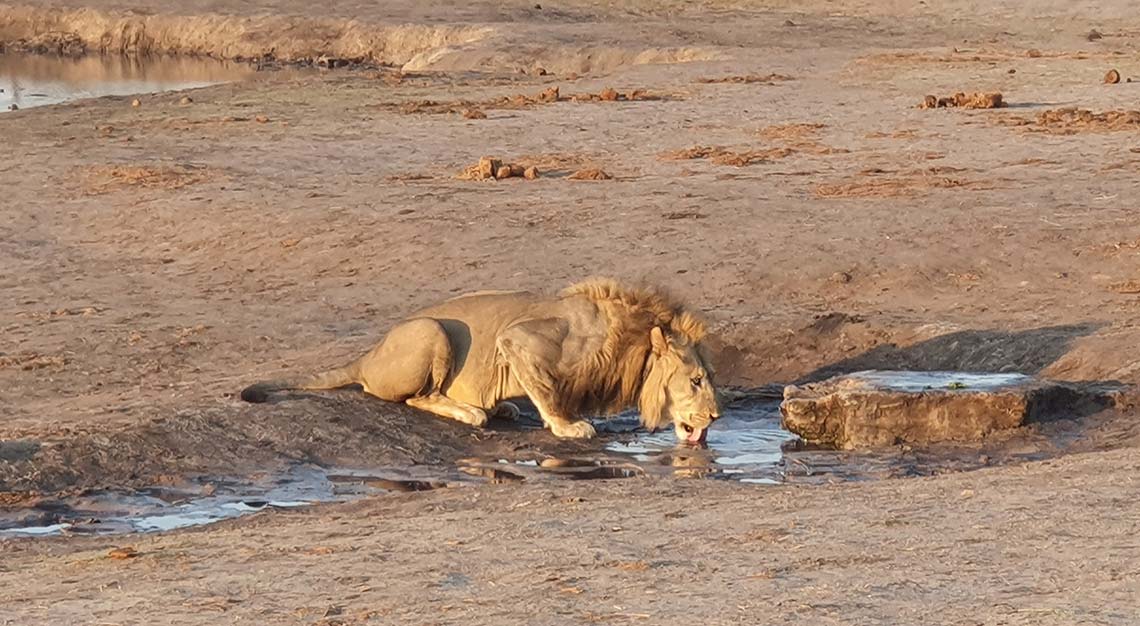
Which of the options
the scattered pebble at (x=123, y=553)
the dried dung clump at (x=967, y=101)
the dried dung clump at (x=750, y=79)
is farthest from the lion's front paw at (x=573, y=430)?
the dried dung clump at (x=750, y=79)

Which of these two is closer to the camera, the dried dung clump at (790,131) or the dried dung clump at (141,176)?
the dried dung clump at (141,176)

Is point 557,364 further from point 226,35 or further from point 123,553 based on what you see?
point 226,35

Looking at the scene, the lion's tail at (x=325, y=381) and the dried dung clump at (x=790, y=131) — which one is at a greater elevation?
the dried dung clump at (x=790, y=131)

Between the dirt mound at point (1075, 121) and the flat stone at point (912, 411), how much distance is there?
838cm

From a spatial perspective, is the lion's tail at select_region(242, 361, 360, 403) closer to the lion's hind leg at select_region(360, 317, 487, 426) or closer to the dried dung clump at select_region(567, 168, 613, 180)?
the lion's hind leg at select_region(360, 317, 487, 426)

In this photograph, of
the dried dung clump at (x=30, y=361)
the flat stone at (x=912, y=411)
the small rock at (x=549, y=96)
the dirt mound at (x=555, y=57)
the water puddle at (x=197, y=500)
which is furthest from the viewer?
the dirt mound at (x=555, y=57)

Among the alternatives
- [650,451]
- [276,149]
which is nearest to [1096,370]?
[650,451]

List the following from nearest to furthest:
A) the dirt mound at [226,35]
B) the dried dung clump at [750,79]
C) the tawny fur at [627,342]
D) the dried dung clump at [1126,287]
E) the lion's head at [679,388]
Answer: the lion's head at [679,388] < the tawny fur at [627,342] < the dried dung clump at [1126,287] < the dried dung clump at [750,79] < the dirt mound at [226,35]

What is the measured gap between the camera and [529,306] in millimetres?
10195

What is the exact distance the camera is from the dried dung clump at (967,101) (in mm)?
19688

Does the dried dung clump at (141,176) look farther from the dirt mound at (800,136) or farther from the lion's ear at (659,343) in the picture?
the lion's ear at (659,343)

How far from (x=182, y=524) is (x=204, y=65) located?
25666 millimetres

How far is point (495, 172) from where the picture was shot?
16.5 metres

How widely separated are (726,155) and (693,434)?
7.76 metres
